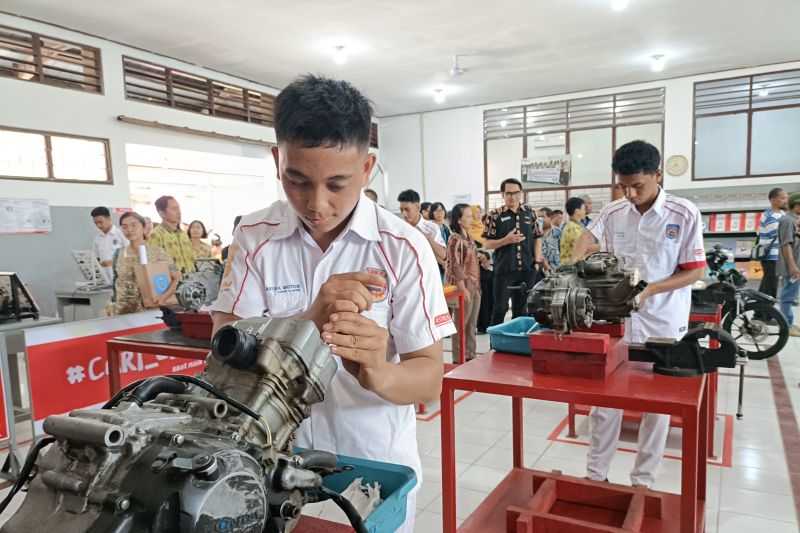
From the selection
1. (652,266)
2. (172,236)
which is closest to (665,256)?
(652,266)

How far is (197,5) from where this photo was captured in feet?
18.1

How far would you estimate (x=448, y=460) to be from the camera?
73.5 inches

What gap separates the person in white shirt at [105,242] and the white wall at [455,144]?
21.3 ft

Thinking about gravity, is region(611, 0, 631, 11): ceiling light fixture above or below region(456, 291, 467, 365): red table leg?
above

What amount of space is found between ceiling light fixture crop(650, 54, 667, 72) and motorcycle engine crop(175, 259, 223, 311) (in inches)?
297

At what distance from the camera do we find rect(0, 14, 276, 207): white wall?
5.59m

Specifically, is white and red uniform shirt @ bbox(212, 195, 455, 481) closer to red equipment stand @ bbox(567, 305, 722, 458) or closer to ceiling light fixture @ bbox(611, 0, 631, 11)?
red equipment stand @ bbox(567, 305, 722, 458)

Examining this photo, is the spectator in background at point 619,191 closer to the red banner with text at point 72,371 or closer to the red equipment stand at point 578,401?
the red equipment stand at point 578,401

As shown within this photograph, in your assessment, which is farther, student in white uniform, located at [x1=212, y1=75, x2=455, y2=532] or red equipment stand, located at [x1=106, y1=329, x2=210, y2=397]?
red equipment stand, located at [x1=106, y1=329, x2=210, y2=397]

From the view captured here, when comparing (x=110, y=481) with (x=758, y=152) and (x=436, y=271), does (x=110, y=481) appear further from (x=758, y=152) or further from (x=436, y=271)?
(x=758, y=152)

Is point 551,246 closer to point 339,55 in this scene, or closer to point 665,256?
point 339,55

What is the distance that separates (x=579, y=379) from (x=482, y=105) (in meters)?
9.52

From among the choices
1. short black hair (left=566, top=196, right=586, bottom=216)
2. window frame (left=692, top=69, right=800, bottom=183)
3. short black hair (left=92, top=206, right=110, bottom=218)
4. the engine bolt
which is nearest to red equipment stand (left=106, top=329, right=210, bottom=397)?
the engine bolt

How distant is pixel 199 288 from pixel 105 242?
3.81 meters
